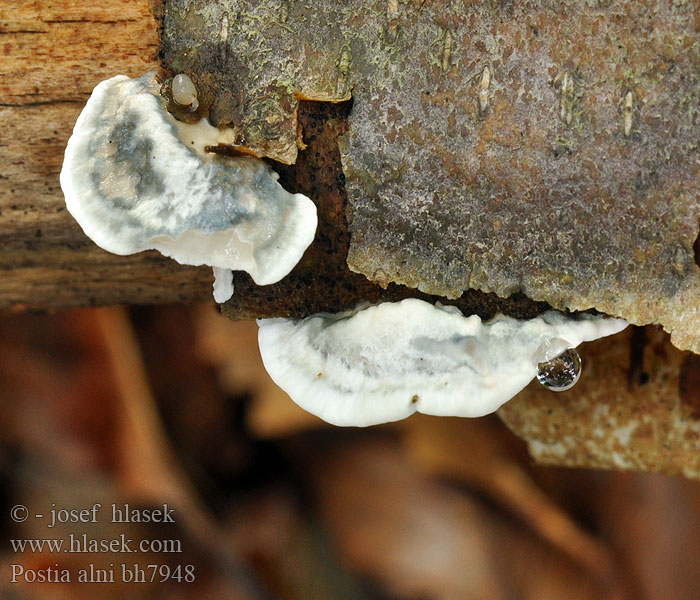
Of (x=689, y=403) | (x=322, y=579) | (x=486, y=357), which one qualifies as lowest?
(x=322, y=579)

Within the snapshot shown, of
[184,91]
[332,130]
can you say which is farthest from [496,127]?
[184,91]

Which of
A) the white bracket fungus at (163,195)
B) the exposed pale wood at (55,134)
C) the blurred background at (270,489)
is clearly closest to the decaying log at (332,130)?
the exposed pale wood at (55,134)

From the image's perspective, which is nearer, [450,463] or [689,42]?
[689,42]

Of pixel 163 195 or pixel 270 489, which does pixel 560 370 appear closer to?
pixel 163 195

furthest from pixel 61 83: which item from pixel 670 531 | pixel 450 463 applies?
pixel 670 531

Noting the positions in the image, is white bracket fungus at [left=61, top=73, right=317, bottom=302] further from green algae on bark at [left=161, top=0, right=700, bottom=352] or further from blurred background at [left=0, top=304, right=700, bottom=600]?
blurred background at [left=0, top=304, right=700, bottom=600]

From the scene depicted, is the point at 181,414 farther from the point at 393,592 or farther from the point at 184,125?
the point at 184,125
